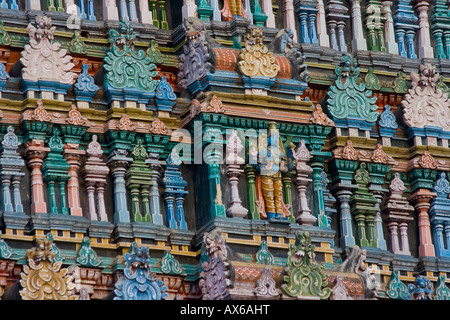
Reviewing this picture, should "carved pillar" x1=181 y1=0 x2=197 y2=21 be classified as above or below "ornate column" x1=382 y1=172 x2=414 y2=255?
above

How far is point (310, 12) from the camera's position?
114ft

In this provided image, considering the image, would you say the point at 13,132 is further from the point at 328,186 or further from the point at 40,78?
the point at 328,186

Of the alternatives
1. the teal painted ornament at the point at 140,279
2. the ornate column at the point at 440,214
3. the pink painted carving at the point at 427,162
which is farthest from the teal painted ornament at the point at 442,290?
the teal painted ornament at the point at 140,279

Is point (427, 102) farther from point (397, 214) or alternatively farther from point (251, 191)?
point (251, 191)

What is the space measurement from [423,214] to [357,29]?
2.92 meters

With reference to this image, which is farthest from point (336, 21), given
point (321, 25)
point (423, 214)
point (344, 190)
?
point (423, 214)

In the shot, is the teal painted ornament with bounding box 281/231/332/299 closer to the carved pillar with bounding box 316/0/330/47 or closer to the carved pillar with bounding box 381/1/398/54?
the carved pillar with bounding box 316/0/330/47

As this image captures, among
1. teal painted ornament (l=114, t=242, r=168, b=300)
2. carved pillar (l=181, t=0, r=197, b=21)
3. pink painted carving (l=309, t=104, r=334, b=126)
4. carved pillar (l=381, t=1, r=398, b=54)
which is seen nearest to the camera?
teal painted ornament (l=114, t=242, r=168, b=300)

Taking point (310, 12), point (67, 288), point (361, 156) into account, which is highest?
point (310, 12)

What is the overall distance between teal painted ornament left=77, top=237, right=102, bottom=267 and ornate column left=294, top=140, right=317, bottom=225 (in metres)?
2.95

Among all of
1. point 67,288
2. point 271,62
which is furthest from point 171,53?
point 67,288

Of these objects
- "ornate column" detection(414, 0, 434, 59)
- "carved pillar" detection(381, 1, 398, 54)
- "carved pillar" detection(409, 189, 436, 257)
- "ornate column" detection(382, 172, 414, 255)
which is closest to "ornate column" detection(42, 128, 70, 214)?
"ornate column" detection(382, 172, 414, 255)

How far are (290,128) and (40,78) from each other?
11.5 ft

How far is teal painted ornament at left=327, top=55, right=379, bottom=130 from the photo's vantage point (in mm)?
33938
